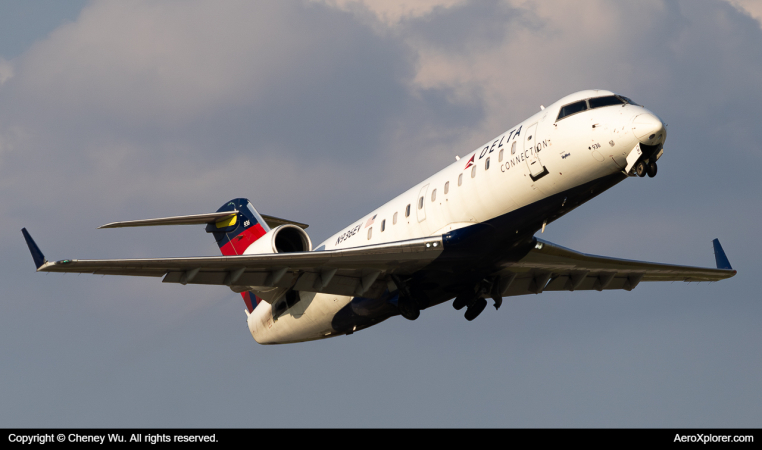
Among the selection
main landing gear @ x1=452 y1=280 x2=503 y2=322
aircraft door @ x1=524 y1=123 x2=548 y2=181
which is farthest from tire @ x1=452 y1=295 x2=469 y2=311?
aircraft door @ x1=524 y1=123 x2=548 y2=181

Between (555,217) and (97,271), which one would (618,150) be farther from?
(97,271)

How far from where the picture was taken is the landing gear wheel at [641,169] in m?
19.2

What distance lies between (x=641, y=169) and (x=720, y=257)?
12.6 m

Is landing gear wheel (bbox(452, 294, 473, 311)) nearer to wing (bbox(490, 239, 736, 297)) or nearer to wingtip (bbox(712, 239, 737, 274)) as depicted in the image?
wing (bbox(490, 239, 736, 297))

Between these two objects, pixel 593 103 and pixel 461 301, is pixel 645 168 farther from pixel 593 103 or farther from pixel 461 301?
pixel 461 301

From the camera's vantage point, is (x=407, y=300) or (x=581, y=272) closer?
(x=407, y=300)

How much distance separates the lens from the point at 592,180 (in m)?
20.1

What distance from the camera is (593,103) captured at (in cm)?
2011

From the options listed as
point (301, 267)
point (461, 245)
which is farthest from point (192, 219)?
point (461, 245)

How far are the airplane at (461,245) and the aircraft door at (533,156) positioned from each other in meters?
0.03

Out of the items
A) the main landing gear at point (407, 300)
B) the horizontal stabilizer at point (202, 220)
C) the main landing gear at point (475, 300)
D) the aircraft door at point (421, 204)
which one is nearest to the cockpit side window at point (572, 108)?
the aircraft door at point (421, 204)

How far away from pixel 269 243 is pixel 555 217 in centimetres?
812

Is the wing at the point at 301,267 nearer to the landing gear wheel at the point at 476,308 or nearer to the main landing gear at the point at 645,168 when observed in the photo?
the landing gear wheel at the point at 476,308

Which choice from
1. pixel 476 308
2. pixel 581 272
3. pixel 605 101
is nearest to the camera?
pixel 605 101
